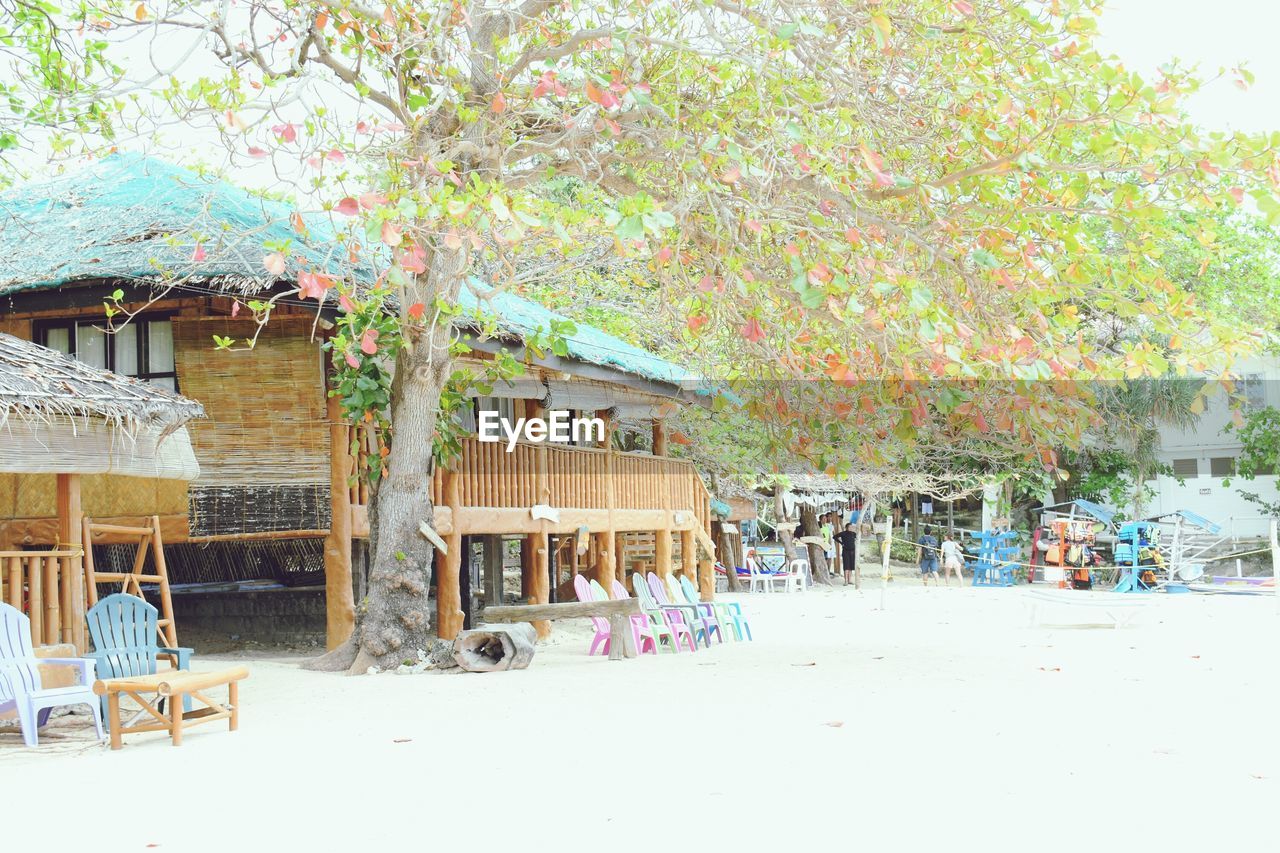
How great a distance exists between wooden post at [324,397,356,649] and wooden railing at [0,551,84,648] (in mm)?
3134

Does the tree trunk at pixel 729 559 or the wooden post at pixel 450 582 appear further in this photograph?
the tree trunk at pixel 729 559

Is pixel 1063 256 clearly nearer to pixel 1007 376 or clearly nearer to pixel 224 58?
pixel 1007 376

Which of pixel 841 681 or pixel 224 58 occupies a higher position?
pixel 224 58

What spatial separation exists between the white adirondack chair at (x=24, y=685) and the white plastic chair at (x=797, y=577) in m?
20.2

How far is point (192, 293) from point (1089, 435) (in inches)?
827

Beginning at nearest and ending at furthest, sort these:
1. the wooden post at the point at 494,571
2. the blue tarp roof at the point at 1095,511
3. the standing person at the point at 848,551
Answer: the wooden post at the point at 494,571, the blue tarp roof at the point at 1095,511, the standing person at the point at 848,551

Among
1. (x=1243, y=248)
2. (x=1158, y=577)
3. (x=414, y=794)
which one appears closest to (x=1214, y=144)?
(x=414, y=794)

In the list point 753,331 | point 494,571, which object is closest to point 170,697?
point 753,331

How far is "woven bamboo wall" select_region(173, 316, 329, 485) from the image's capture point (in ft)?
36.6

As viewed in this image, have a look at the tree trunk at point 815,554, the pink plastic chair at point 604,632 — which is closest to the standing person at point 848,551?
the tree trunk at point 815,554

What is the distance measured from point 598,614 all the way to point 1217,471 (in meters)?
24.1

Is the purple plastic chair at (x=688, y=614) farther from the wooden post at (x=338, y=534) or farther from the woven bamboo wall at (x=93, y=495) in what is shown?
the woven bamboo wall at (x=93, y=495)

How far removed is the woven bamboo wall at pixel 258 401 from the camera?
1116 centimetres

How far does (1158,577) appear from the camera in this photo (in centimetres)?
2356
